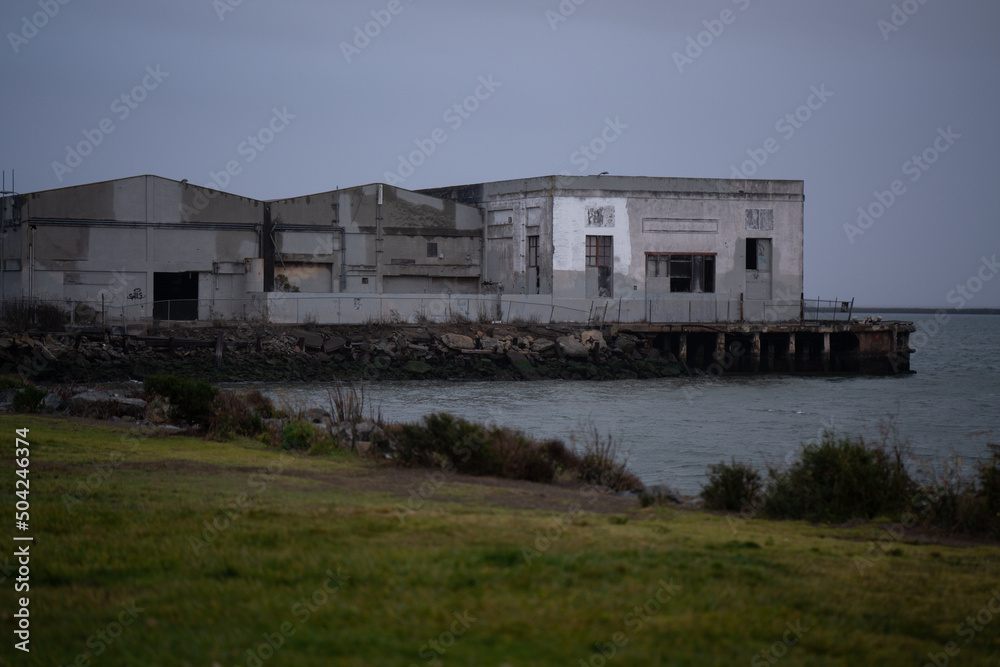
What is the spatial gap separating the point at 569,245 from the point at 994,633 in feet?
144

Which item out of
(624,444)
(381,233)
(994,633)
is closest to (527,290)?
(381,233)

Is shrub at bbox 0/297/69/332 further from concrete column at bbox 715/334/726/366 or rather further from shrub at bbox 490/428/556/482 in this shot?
shrub at bbox 490/428/556/482

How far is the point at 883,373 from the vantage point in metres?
53.0

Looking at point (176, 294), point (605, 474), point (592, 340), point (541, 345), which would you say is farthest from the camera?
point (176, 294)

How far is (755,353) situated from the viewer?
50344mm

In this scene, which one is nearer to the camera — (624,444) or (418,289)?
(624,444)

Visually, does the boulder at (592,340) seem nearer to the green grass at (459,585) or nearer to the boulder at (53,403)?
the boulder at (53,403)

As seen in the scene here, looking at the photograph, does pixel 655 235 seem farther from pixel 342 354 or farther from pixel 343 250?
pixel 342 354

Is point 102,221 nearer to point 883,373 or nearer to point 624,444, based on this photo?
point 624,444

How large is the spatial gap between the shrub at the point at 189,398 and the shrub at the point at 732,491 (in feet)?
32.0

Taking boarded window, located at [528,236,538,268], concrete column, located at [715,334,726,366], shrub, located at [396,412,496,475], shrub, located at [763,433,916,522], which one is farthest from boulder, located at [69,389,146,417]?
concrete column, located at [715,334,726,366]
